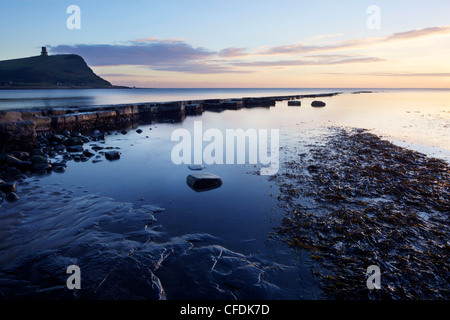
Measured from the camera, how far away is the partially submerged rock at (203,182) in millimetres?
6926

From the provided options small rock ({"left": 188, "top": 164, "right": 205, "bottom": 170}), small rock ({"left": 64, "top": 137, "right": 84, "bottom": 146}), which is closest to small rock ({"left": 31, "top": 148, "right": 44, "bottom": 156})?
small rock ({"left": 64, "top": 137, "right": 84, "bottom": 146})

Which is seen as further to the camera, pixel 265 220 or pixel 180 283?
pixel 265 220

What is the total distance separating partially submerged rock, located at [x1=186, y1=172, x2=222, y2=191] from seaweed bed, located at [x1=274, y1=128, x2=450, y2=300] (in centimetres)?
189

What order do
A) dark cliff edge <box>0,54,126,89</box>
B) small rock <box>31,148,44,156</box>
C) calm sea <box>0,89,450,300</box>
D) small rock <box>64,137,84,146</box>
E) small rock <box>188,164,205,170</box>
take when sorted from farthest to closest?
dark cliff edge <box>0,54,126,89</box> → small rock <box>64,137,84,146</box> → small rock <box>31,148,44,156</box> → small rock <box>188,164,205,170</box> → calm sea <box>0,89,450,300</box>

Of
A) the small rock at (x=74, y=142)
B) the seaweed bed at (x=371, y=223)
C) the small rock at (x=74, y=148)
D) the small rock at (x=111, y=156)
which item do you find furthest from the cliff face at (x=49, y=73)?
the seaweed bed at (x=371, y=223)

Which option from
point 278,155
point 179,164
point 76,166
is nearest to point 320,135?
point 278,155

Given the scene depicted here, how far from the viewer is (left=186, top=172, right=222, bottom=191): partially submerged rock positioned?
22.7 feet

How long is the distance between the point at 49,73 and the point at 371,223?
182 m

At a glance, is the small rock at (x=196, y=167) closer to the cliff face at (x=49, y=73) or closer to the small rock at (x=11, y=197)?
the small rock at (x=11, y=197)

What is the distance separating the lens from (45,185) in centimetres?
691

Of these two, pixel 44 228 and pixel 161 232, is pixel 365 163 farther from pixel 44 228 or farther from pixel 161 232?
pixel 44 228

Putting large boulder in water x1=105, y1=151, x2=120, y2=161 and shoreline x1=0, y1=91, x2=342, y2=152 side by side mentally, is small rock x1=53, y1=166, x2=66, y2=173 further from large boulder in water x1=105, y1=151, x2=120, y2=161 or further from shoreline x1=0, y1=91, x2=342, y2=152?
shoreline x1=0, y1=91, x2=342, y2=152

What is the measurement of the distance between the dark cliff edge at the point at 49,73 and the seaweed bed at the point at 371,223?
5532 inches
